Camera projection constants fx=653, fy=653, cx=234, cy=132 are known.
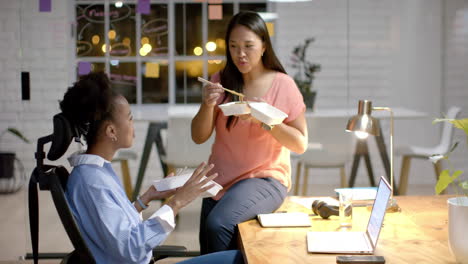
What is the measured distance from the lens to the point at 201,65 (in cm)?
422

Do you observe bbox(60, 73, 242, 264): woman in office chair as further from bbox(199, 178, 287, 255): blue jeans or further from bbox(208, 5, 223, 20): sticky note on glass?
bbox(208, 5, 223, 20): sticky note on glass

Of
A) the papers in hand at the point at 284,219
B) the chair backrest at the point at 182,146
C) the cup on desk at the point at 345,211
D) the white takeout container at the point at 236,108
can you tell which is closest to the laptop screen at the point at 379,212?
the cup on desk at the point at 345,211

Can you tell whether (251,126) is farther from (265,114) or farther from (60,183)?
(60,183)

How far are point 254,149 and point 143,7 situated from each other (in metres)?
1.59

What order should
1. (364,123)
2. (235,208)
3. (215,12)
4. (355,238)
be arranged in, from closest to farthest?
(355,238)
(364,123)
(235,208)
(215,12)

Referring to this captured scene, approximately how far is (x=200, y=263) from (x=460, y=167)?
2931 mm

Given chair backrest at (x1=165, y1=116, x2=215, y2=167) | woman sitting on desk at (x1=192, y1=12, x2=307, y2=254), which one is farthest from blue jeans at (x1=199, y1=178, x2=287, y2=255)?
chair backrest at (x1=165, y1=116, x2=215, y2=167)

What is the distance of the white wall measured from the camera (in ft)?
13.6

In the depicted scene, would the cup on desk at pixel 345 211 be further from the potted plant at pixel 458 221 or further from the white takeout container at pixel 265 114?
Result: the potted plant at pixel 458 221

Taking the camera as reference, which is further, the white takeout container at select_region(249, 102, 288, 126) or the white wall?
the white wall

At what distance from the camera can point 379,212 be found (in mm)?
2107

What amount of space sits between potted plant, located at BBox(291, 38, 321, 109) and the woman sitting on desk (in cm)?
102

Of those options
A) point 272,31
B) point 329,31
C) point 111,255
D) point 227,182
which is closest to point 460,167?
point 329,31

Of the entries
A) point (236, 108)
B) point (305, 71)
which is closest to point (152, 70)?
point (305, 71)
